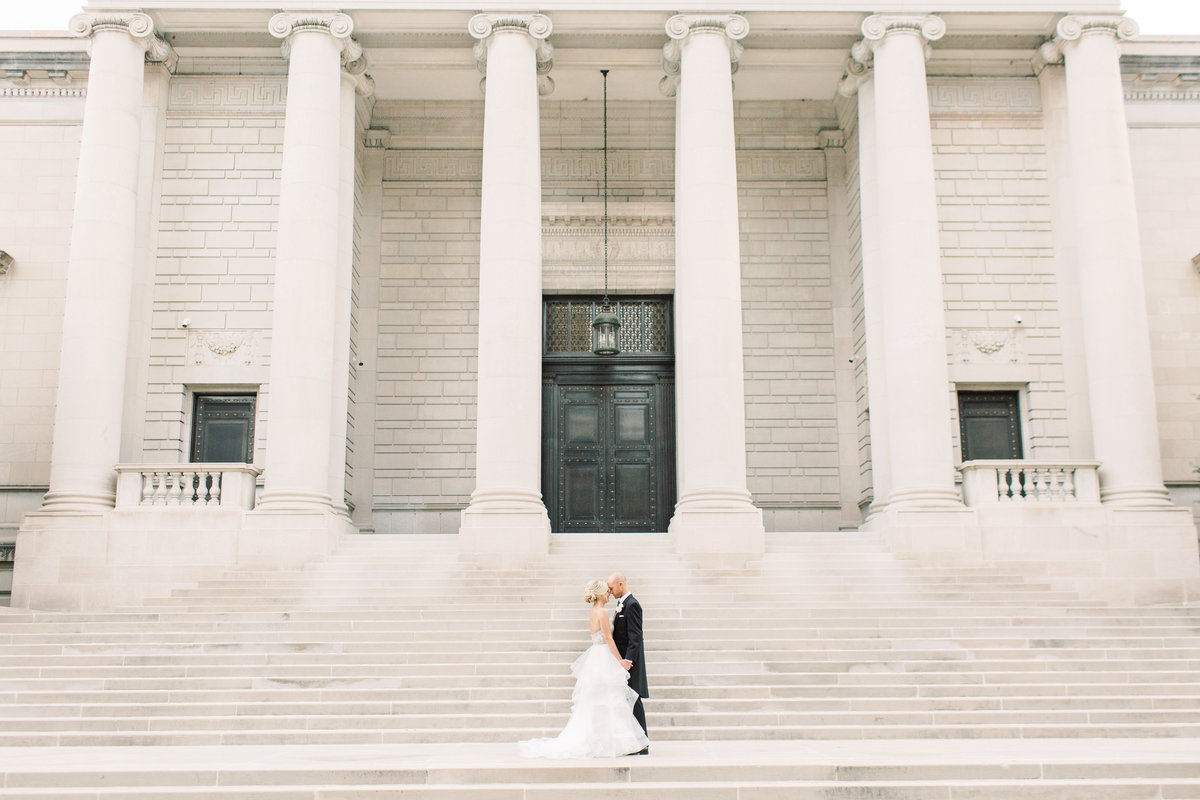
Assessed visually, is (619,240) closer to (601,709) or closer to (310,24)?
(310,24)

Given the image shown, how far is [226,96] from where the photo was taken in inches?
924

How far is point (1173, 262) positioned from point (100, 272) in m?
22.0

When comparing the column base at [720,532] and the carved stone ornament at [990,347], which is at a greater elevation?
the carved stone ornament at [990,347]

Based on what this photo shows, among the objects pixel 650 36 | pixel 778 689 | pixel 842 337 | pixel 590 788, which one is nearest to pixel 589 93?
pixel 650 36

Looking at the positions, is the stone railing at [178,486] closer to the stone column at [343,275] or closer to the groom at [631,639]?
the stone column at [343,275]

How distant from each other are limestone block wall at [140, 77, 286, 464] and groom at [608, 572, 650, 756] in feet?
41.6

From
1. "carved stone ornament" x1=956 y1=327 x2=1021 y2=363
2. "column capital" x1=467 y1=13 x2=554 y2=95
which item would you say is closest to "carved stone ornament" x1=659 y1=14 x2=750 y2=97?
"column capital" x1=467 y1=13 x2=554 y2=95

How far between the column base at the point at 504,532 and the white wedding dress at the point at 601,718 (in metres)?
7.89

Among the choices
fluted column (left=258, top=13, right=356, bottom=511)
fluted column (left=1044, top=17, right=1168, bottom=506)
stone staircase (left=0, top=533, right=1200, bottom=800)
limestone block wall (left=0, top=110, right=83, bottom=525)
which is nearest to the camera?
stone staircase (left=0, top=533, right=1200, bottom=800)

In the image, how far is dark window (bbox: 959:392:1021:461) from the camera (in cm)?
2283

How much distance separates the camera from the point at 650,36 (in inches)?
880

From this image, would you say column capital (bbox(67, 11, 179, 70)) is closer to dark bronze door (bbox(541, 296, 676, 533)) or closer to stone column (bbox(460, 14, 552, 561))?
stone column (bbox(460, 14, 552, 561))

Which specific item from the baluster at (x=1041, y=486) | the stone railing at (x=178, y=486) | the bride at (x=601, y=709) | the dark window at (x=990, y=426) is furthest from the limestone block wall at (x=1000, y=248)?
the stone railing at (x=178, y=486)

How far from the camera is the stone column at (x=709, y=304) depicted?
1966 centimetres
